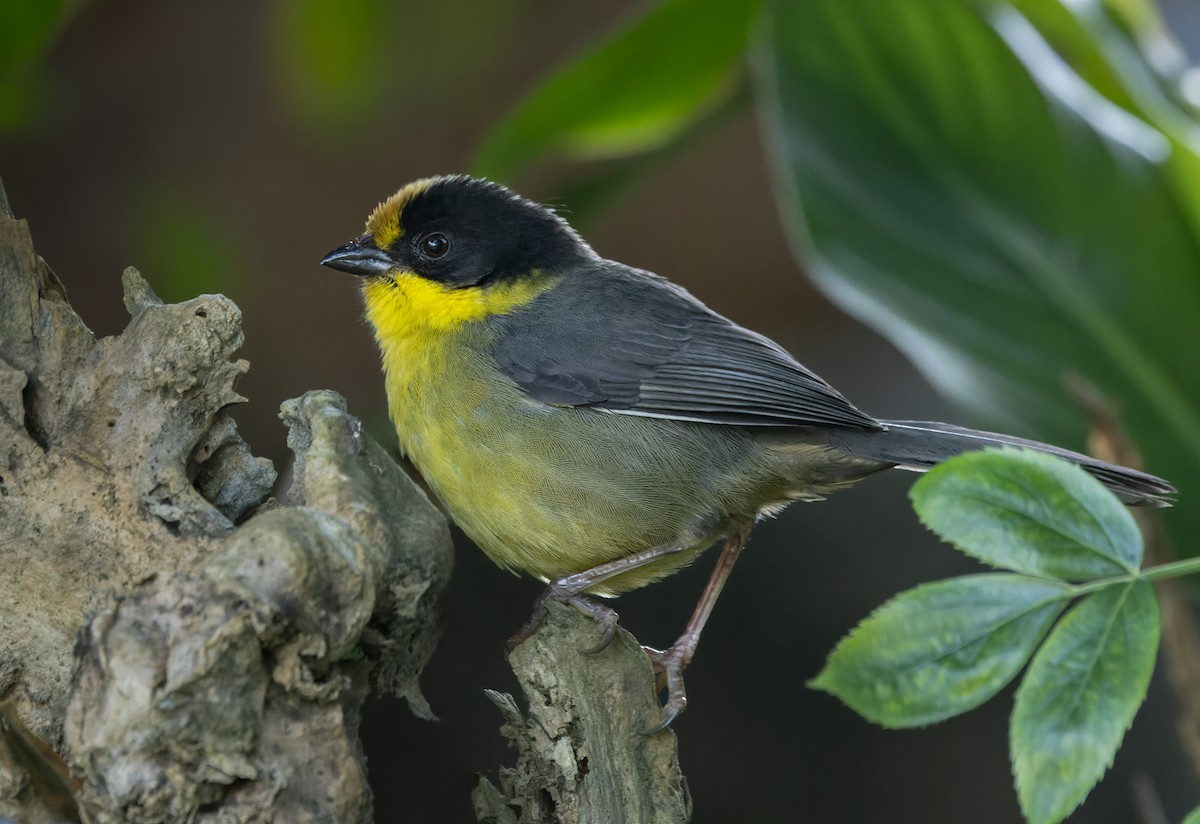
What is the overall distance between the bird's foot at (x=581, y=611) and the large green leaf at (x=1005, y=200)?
1.42 m

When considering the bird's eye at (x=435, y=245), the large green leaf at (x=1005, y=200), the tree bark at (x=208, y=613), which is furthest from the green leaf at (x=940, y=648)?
the large green leaf at (x=1005, y=200)

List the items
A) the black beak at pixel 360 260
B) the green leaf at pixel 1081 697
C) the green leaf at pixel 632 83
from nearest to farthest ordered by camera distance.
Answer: the green leaf at pixel 1081 697, the black beak at pixel 360 260, the green leaf at pixel 632 83

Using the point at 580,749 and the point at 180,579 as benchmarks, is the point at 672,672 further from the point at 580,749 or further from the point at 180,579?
the point at 180,579

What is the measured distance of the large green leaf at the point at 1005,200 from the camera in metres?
3.60

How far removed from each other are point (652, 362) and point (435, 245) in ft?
2.22

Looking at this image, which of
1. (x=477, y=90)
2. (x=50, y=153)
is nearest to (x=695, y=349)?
(x=477, y=90)

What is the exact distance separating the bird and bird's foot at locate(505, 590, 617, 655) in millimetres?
11

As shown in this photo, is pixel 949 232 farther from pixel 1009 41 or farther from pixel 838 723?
pixel 838 723

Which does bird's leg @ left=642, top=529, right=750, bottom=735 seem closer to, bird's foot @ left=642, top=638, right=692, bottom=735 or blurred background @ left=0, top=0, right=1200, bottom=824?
bird's foot @ left=642, top=638, right=692, bottom=735

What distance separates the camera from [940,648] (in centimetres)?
145

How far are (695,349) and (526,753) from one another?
3.90ft

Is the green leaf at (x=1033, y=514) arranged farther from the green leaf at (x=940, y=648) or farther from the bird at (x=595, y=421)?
the bird at (x=595, y=421)

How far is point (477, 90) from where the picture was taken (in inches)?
279

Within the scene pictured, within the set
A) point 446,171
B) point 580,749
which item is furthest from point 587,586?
point 446,171
